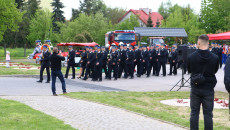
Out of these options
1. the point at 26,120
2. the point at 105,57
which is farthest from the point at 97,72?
the point at 26,120

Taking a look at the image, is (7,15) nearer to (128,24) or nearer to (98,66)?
(128,24)

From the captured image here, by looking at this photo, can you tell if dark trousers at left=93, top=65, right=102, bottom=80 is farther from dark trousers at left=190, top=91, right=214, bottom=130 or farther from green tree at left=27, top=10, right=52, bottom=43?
green tree at left=27, top=10, right=52, bottom=43

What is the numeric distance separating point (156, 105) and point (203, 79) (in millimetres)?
5040

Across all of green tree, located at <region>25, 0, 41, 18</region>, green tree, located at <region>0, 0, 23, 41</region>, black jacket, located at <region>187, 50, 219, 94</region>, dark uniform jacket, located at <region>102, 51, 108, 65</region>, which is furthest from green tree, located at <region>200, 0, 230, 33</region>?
black jacket, located at <region>187, 50, 219, 94</region>

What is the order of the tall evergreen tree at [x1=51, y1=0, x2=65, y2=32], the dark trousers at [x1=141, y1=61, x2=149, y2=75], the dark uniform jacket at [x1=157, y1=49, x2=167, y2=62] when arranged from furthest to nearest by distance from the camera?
the tall evergreen tree at [x1=51, y1=0, x2=65, y2=32] < the dark uniform jacket at [x1=157, y1=49, x2=167, y2=62] < the dark trousers at [x1=141, y1=61, x2=149, y2=75]

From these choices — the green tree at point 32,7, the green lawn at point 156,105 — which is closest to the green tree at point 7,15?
the green tree at point 32,7

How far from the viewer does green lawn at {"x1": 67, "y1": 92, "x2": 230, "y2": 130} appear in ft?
29.1

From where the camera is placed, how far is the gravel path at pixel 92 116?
7.95 meters

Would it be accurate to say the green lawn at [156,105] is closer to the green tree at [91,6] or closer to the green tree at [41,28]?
the green tree at [41,28]

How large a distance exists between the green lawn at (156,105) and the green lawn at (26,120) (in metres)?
2.48

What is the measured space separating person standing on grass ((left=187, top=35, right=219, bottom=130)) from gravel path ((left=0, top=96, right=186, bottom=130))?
1.39m

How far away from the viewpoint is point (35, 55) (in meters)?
35.1

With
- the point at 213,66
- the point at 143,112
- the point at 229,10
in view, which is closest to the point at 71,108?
the point at 143,112

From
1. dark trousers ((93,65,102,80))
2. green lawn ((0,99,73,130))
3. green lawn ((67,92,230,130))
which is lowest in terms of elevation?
green lawn ((67,92,230,130))
